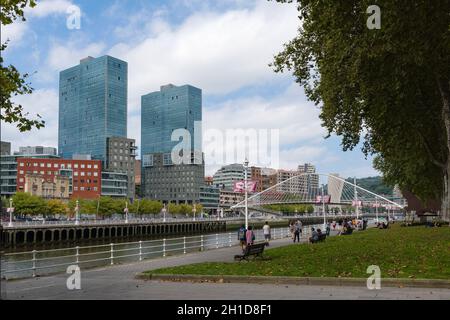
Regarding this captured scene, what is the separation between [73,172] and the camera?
7141 inches

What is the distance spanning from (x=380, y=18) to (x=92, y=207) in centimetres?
12961

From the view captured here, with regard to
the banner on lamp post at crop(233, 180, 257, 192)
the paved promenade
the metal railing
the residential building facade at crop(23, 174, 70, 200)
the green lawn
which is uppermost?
the residential building facade at crop(23, 174, 70, 200)

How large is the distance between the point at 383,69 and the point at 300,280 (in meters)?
17.9

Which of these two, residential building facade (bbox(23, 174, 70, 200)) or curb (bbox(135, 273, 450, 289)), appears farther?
residential building facade (bbox(23, 174, 70, 200))

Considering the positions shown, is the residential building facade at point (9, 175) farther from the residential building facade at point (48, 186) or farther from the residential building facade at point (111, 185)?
the residential building facade at point (111, 185)

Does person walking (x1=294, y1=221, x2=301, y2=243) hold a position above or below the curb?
below

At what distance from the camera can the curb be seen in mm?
14695

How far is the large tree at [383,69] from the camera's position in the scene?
79.2 ft

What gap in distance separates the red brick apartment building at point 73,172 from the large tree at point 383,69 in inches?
5740

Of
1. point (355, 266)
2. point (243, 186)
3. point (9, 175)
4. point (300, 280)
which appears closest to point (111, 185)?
point (9, 175)

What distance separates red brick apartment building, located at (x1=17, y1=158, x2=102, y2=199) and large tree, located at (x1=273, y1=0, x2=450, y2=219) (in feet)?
478

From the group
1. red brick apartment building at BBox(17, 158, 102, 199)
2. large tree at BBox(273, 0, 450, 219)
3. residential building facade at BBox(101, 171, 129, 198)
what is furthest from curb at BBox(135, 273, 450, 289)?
residential building facade at BBox(101, 171, 129, 198)

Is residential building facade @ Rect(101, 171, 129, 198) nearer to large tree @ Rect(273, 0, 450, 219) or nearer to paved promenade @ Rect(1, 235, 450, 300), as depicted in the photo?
large tree @ Rect(273, 0, 450, 219)
